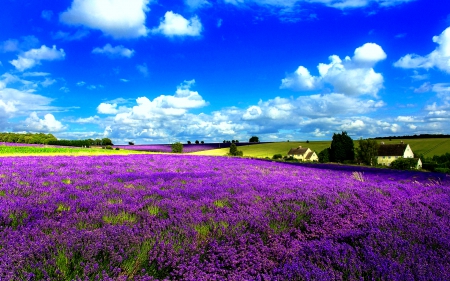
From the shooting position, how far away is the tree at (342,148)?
57500mm

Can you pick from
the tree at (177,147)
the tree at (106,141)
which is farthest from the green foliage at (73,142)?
the tree at (177,147)

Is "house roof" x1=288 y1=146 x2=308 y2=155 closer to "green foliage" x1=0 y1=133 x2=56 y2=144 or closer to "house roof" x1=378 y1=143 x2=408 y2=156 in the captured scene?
"house roof" x1=378 y1=143 x2=408 y2=156

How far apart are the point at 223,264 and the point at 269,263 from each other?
0.54 meters

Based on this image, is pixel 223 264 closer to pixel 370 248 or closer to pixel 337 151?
pixel 370 248

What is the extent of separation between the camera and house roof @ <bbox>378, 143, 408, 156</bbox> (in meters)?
61.6

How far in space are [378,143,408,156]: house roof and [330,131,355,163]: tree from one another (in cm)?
1109

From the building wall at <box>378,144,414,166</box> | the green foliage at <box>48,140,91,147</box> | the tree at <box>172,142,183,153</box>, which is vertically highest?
the green foliage at <box>48,140,91,147</box>

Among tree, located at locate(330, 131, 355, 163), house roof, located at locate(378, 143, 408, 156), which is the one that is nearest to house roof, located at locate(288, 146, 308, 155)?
tree, located at locate(330, 131, 355, 163)

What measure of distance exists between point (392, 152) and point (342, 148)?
47.5 ft

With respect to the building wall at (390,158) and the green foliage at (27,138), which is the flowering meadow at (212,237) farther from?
the green foliage at (27,138)

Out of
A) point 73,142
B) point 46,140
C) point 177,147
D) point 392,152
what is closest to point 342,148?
point 392,152

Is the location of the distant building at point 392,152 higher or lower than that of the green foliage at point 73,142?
lower

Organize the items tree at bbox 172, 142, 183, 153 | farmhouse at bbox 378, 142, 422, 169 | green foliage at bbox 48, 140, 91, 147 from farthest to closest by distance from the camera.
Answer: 1. farmhouse at bbox 378, 142, 422, 169
2. green foliage at bbox 48, 140, 91, 147
3. tree at bbox 172, 142, 183, 153

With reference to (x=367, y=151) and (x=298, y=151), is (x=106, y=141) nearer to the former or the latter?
(x=298, y=151)
